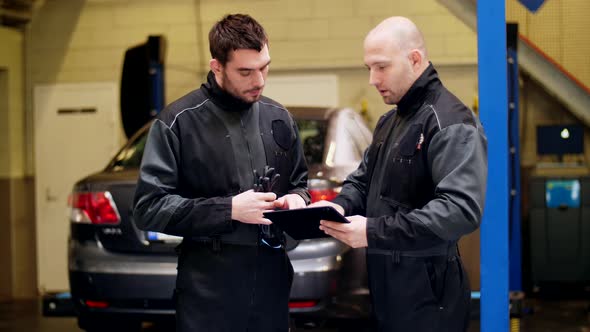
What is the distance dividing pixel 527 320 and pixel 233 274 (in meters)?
4.67

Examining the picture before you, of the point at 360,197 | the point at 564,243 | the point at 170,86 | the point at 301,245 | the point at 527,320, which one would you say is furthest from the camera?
the point at 170,86

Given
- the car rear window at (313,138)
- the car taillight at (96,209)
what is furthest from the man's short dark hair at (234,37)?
the car rear window at (313,138)

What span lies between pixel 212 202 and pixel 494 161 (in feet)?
3.16

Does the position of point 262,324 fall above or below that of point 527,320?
above

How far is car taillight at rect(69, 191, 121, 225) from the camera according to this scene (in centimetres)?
485

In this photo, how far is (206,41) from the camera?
31.0 ft

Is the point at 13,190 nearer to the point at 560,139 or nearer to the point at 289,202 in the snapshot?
the point at 560,139

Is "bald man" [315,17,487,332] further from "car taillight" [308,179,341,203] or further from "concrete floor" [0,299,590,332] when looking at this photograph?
"concrete floor" [0,299,590,332]

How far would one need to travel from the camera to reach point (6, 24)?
9.62m

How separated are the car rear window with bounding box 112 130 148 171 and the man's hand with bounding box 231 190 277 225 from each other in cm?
277

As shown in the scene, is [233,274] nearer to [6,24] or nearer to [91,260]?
[91,260]

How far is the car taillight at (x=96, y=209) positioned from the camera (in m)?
4.85

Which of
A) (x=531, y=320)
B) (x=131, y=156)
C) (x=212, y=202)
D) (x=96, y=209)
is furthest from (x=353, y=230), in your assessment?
(x=531, y=320)

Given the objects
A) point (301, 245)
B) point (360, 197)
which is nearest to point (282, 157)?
point (360, 197)
